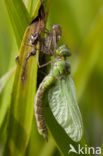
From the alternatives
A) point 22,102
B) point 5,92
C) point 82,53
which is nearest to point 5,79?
point 5,92

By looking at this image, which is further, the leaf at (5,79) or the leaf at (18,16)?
the leaf at (5,79)

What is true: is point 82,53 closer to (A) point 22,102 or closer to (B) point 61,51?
(B) point 61,51

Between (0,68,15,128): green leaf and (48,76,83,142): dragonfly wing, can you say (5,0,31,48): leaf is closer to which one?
(0,68,15,128): green leaf

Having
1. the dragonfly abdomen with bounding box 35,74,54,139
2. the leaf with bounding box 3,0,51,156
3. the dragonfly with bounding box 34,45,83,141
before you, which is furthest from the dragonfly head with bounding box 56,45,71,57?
the leaf with bounding box 3,0,51,156

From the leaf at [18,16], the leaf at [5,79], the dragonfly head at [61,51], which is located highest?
the leaf at [18,16]

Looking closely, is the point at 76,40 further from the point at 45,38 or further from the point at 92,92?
the point at 45,38

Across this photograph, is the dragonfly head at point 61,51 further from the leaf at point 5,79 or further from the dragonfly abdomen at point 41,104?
the leaf at point 5,79

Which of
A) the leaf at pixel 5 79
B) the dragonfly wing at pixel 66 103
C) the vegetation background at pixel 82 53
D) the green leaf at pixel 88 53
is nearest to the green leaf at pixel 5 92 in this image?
the leaf at pixel 5 79

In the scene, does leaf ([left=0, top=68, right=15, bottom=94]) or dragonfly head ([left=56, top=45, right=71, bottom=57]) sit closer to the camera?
leaf ([left=0, top=68, right=15, bottom=94])
